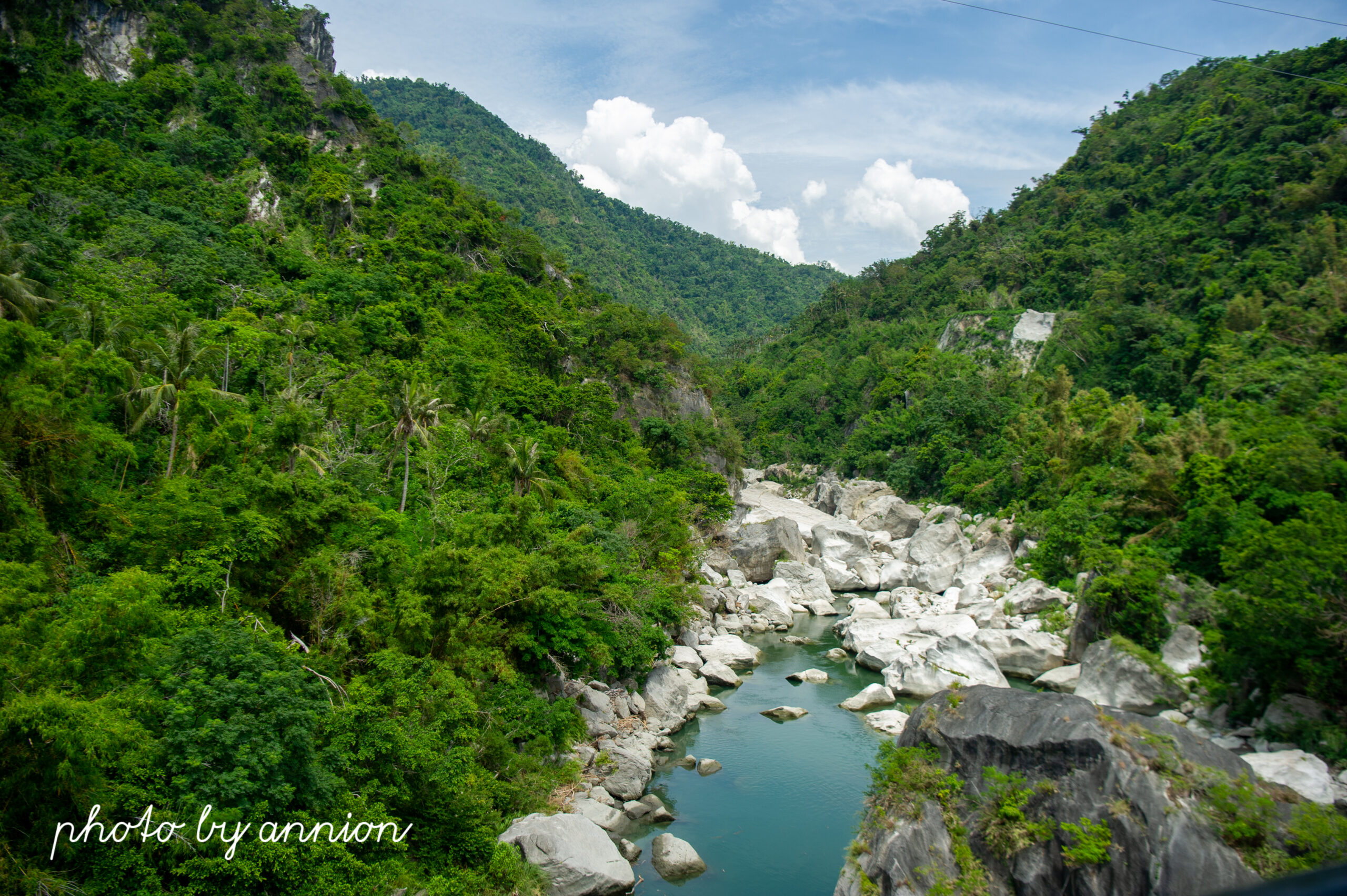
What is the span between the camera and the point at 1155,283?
46.6 meters

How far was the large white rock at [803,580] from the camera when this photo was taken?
34.7 m

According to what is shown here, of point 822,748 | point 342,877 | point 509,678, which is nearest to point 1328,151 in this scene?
point 822,748

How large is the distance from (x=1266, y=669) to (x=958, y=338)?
1925 inches

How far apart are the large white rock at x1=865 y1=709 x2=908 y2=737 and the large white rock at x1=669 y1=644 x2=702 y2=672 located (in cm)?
590

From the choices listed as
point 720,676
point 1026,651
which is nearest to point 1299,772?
point 1026,651

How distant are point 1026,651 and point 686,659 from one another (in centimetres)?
1130

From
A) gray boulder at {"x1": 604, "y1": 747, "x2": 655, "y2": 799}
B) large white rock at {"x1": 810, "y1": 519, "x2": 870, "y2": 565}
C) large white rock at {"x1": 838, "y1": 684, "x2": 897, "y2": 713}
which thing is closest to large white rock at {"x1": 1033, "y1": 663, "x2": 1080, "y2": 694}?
large white rock at {"x1": 838, "y1": 684, "x2": 897, "y2": 713}

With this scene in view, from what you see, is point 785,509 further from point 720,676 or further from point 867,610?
point 720,676

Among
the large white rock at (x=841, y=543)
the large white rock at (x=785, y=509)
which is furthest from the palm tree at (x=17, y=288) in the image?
the large white rock at (x=785, y=509)

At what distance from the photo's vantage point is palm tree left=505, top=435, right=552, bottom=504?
978 inches

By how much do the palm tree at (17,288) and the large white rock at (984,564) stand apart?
112 ft

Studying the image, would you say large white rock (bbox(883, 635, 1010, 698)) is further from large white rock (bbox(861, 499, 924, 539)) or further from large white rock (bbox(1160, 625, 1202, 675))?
large white rock (bbox(861, 499, 924, 539))

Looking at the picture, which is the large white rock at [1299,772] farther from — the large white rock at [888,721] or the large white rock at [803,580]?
the large white rock at [803,580]

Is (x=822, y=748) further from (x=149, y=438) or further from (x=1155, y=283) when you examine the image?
(x=1155, y=283)
